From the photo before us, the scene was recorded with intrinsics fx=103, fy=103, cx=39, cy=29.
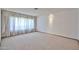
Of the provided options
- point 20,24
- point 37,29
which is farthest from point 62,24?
point 20,24

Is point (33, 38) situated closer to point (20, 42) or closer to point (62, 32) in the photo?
point (20, 42)

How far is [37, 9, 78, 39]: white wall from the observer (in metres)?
1.83

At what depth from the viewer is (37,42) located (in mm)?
1854

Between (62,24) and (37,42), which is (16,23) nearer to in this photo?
(37,42)

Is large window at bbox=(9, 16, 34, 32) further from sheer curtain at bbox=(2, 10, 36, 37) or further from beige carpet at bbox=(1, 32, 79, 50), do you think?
beige carpet at bbox=(1, 32, 79, 50)

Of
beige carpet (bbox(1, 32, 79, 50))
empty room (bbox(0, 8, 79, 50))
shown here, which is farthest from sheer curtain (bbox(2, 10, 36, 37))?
beige carpet (bbox(1, 32, 79, 50))

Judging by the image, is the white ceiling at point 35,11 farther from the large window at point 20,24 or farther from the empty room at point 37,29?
the large window at point 20,24

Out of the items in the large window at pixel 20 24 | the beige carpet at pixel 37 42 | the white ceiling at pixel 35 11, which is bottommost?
the beige carpet at pixel 37 42

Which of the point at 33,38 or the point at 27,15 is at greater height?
the point at 27,15

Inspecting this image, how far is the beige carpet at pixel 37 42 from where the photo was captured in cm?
182

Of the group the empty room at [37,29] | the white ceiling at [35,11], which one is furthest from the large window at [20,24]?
the white ceiling at [35,11]
